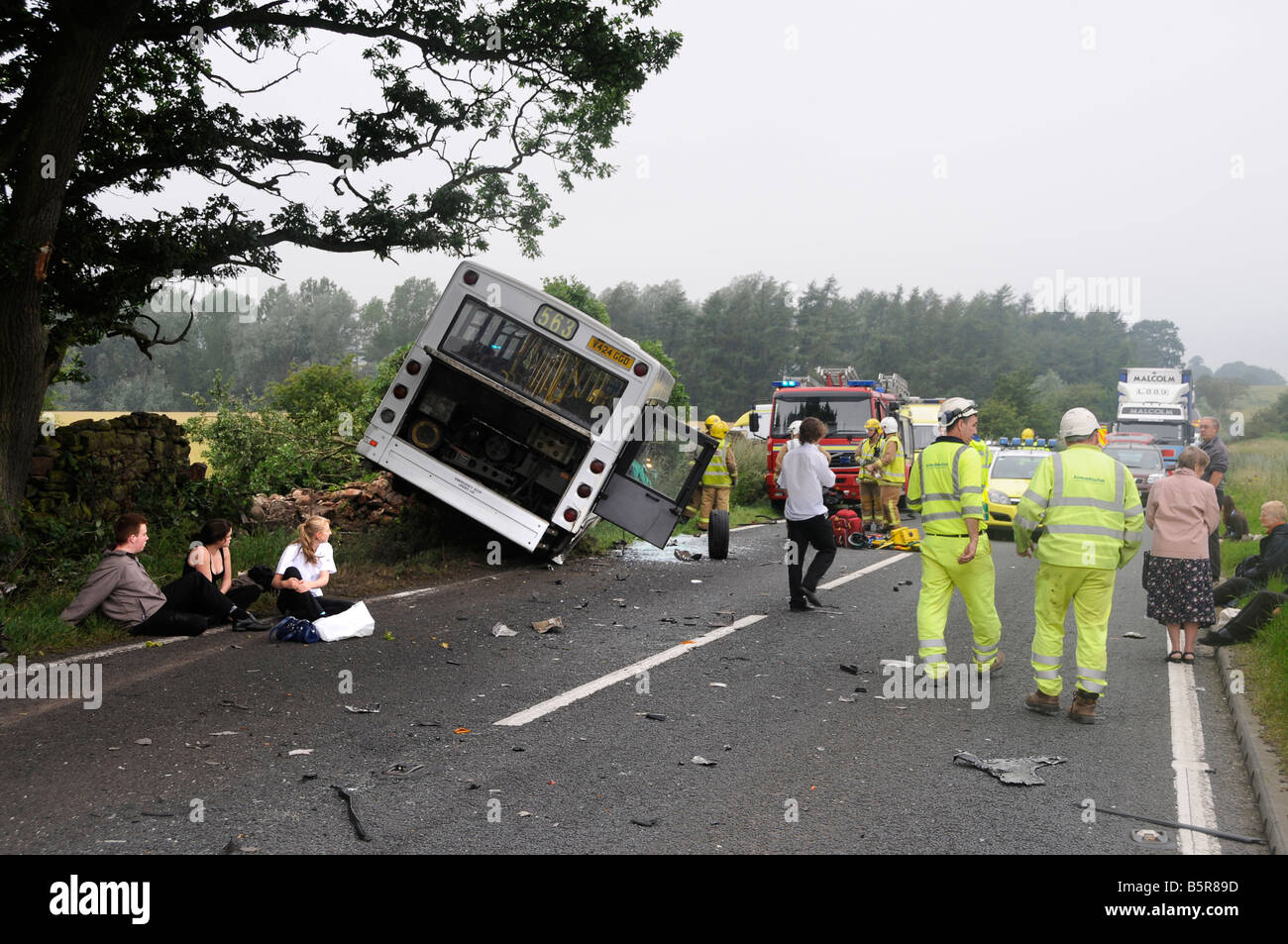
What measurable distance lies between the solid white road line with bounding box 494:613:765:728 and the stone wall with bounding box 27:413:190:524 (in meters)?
6.26

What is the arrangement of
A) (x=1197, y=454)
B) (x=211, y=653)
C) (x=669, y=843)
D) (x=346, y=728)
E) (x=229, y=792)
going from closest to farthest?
(x=669, y=843) → (x=229, y=792) → (x=346, y=728) → (x=211, y=653) → (x=1197, y=454)

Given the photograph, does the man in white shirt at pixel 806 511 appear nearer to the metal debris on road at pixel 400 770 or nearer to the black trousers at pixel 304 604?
the black trousers at pixel 304 604

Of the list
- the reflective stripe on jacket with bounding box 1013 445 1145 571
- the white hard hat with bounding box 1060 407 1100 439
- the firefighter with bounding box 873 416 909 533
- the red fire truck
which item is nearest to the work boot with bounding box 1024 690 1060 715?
the reflective stripe on jacket with bounding box 1013 445 1145 571

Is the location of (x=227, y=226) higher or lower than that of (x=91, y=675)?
higher

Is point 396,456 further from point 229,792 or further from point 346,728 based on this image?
point 229,792

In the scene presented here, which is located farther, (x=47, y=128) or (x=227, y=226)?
(x=227, y=226)

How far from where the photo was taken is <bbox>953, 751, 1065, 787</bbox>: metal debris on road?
5012mm

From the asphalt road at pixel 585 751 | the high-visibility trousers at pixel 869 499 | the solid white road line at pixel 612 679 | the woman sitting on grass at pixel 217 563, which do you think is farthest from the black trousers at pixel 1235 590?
the woman sitting on grass at pixel 217 563

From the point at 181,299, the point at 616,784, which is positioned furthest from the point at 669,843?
the point at 181,299

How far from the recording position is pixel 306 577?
8.35 metres

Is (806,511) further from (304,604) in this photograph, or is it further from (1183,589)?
(304,604)
